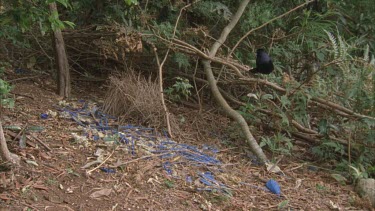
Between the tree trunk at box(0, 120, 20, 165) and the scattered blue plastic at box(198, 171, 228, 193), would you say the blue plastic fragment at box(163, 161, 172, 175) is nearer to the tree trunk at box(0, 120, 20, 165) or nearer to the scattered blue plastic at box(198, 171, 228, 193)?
the scattered blue plastic at box(198, 171, 228, 193)

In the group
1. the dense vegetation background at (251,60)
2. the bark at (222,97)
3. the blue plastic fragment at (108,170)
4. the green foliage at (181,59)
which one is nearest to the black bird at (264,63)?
the dense vegetation background at (251,60)

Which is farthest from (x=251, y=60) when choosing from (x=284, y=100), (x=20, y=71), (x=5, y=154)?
(x=5, y=154)

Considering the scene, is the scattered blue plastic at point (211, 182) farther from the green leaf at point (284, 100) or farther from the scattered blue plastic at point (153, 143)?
the green leaf at point (284, 100)

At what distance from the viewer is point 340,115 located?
12.8 ft

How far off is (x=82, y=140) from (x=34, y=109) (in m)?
0.72

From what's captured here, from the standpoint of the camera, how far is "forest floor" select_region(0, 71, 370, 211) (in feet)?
8.36

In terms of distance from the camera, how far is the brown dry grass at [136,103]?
3.88 m

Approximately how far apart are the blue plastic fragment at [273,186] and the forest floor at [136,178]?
0.12 ft

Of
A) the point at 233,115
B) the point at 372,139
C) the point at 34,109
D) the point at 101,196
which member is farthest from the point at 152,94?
the point at 372,139

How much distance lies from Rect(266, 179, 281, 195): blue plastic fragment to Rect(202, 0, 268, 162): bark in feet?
1.29

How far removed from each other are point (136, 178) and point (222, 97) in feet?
5.36

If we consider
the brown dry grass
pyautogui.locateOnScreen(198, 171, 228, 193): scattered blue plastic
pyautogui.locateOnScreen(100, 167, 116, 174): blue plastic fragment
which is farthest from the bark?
pyautogui.locateOnScreen(100, 167, 116, 174): blue plastic fragment

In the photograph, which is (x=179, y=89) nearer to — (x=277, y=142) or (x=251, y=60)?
(x=251, y=60)

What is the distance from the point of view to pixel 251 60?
4.64 metres
